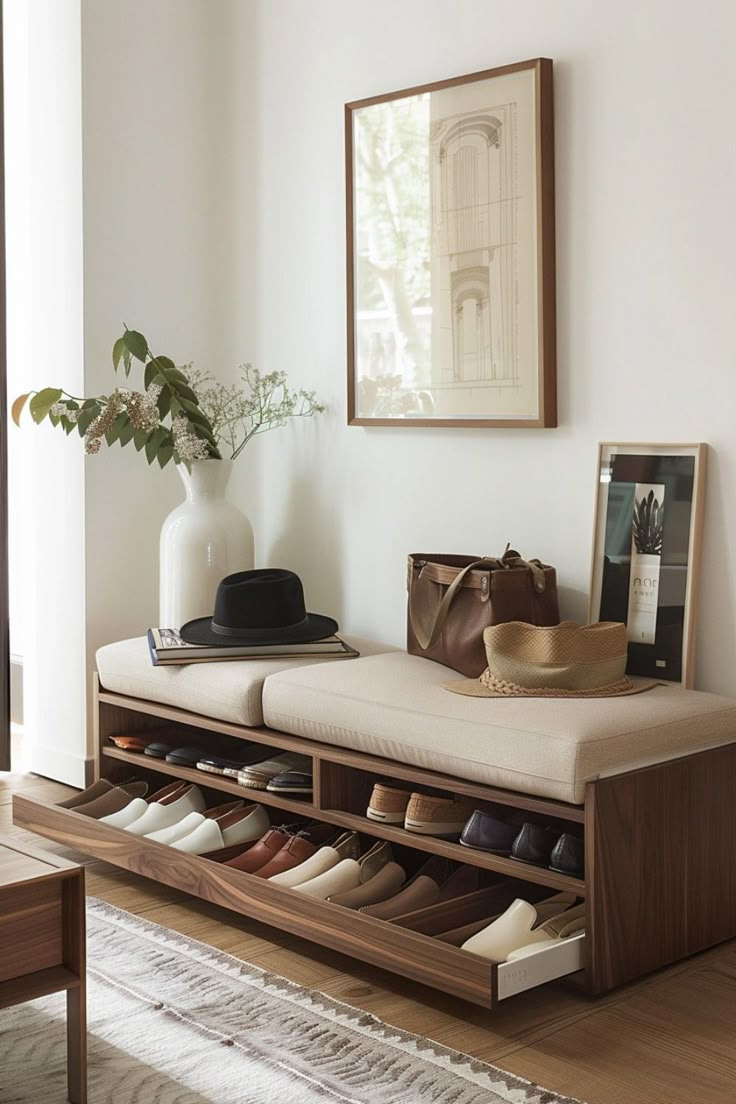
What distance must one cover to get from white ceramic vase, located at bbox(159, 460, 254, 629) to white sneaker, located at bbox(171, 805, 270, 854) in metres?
0.66

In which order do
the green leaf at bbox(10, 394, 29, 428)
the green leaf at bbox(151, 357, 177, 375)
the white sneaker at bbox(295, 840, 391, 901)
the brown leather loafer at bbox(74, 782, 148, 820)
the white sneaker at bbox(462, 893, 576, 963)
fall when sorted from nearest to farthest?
the white sneaker at bbox(462, 893, 576, 963) → the white sneaker at bbox(295, 840, 391, 901) → the brown leather loafer at bbox(74, 782, 148, 820) → the green leaf at bbox(151, 357, 177, 375) → the green leaf at bbox(10, 394, 29, 428)

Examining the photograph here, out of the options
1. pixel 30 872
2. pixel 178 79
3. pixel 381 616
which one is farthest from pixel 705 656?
pixel 178 79

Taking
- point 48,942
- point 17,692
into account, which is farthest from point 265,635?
point 17,692

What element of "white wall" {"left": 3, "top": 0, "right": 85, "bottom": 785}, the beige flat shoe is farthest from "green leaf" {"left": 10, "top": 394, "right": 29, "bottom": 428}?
the beige flat shoe

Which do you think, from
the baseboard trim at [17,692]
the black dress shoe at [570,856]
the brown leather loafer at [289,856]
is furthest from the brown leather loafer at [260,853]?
the baseboard trim at [17,692]

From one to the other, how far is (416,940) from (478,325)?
1490 mm

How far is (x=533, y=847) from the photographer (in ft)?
7.83

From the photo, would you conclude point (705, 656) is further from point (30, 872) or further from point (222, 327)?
point (222, 327)

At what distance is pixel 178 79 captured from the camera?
375 centimetres

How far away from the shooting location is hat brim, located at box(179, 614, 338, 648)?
10.2 feet

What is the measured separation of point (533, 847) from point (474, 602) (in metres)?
0.61

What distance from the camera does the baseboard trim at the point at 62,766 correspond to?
366 cm

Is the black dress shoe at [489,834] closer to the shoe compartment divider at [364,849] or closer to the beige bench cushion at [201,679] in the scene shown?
the shoe compartment divider at [364,849]

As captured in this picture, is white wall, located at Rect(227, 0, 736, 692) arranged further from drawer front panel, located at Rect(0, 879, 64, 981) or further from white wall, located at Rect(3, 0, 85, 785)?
drawer front panel, located at Rect(0, 879, 64, 981)
